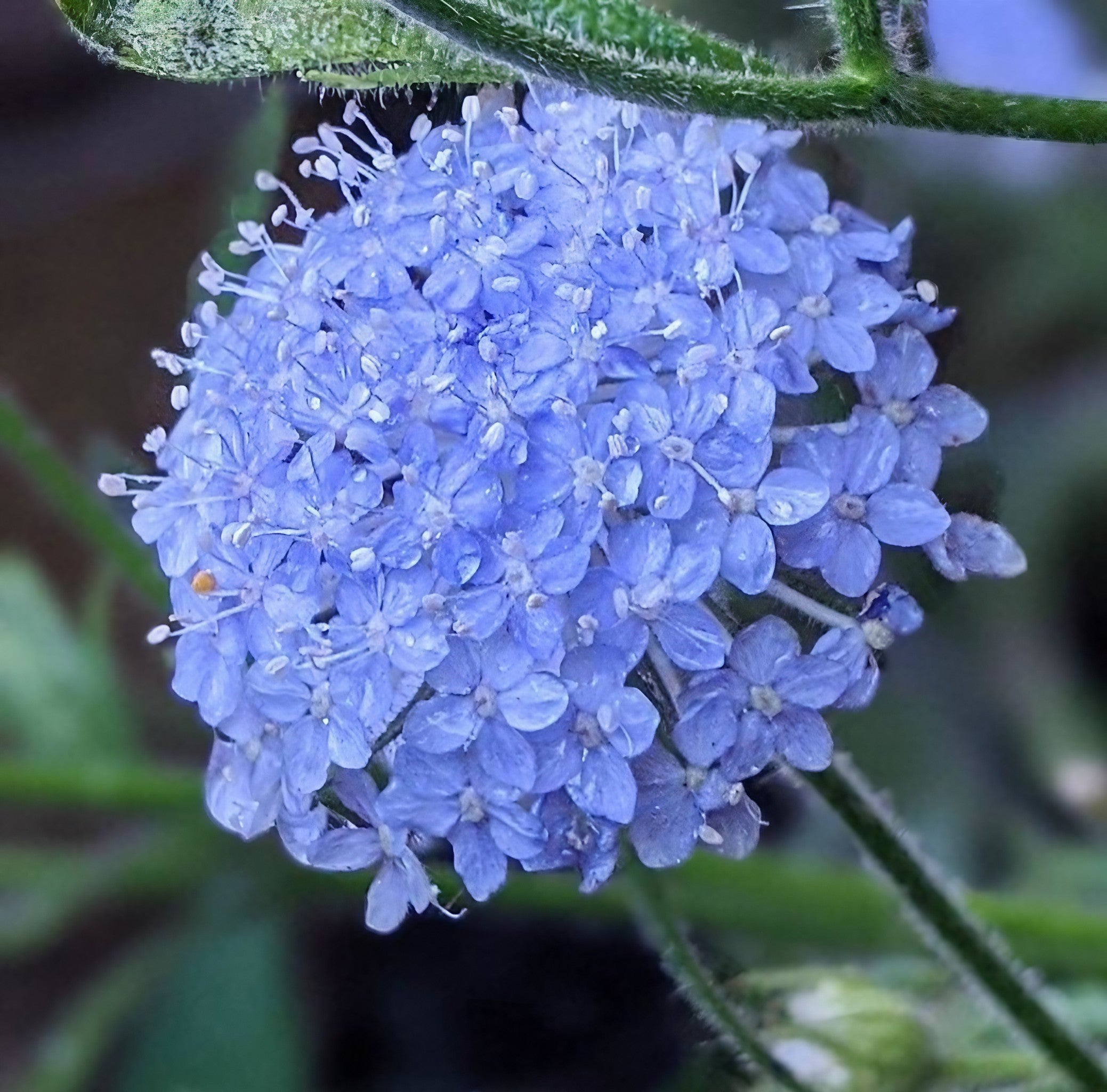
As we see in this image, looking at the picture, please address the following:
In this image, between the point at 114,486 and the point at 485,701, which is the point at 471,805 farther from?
the point at 114,486

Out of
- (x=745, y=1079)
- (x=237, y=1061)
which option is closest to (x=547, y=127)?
(x=745, y=1079)

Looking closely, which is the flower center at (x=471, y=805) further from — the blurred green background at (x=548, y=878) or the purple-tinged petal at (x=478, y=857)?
the blurred green background at (x=548, y=878)

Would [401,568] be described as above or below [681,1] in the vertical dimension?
below

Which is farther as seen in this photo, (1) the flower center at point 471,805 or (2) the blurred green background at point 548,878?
(2) the blurred green background at point 548,878

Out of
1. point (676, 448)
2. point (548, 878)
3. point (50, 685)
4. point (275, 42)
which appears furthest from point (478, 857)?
point (50, 685)

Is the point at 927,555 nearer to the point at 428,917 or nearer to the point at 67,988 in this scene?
the point at 428,917

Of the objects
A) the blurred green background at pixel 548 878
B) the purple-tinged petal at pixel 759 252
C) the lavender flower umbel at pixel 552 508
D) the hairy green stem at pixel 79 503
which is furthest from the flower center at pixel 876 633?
the hairy green stem at pixel 79 503

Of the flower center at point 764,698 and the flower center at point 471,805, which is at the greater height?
the flower center at point 471,805
